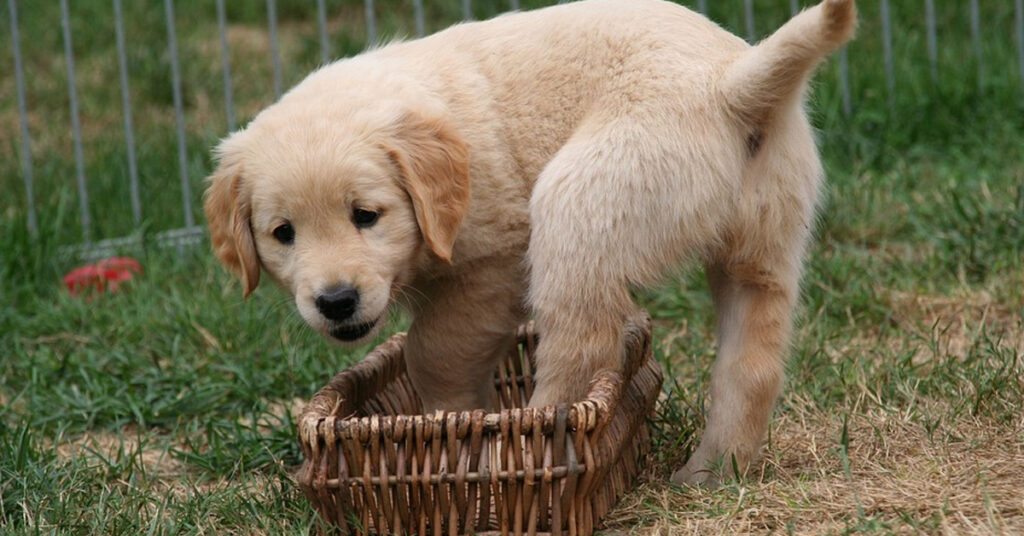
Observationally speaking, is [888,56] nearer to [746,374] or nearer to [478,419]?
[746,374]

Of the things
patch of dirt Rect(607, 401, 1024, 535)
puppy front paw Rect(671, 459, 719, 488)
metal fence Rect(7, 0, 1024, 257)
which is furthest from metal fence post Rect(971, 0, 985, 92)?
puppy front paw Rect(671, 459, 719, 488)

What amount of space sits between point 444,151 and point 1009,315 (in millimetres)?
2270

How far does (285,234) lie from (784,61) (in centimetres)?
135

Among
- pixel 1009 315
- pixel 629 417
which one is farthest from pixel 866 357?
pixel 629 417

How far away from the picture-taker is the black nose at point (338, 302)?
125 inches

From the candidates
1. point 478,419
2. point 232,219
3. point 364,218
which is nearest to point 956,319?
point 478,419

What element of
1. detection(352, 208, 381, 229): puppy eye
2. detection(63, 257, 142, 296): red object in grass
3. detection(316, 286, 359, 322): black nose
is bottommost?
detection(63, 257, 142, 296): red object in grass

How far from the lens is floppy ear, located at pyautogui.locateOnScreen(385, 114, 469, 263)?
333 centimetres

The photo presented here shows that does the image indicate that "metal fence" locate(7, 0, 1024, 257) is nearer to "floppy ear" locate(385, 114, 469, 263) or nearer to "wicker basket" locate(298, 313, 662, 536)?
"floppy ear" locate(385, 114, 469, 263)

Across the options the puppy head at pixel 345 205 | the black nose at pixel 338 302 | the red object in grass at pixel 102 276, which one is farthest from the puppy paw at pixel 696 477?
the red object in grass at pixel 102 276

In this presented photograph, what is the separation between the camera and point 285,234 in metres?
3.38

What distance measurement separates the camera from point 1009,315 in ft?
14.8

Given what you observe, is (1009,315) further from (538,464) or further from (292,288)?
(292,288)

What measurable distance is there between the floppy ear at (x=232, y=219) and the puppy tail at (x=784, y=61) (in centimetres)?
131
